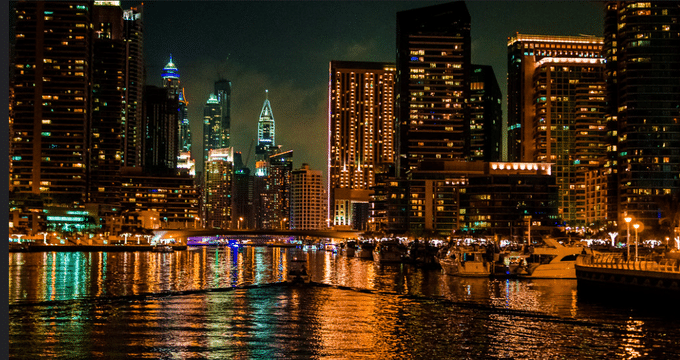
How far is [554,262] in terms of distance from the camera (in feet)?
325

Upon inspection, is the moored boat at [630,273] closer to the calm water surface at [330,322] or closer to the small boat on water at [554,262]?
the calm water surface at [330,322]

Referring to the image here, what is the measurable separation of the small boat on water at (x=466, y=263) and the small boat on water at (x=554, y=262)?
5.26m

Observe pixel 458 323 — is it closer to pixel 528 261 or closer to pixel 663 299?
pixel 663 299

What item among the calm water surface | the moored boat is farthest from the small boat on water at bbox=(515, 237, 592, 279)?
the calm water surface

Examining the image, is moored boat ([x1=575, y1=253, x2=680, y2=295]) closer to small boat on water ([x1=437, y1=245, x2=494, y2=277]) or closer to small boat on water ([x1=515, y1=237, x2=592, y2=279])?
small boat on water ([x1=515, y1=237, x2=592, y2=279])

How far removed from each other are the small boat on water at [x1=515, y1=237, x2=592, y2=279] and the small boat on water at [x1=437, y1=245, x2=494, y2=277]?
207 inches

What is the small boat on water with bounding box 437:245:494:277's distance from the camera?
10350 centimetres

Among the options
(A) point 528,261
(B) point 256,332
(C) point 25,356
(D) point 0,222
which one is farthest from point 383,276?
(D) point 0,222

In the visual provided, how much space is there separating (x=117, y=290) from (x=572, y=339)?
170 feet

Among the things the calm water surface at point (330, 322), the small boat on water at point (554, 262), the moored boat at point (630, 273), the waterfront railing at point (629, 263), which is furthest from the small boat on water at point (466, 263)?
the moored boat at point (630, 273)

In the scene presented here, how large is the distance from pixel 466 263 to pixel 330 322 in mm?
52053

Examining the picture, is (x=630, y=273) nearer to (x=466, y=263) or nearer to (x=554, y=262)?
(x=554, y=262)

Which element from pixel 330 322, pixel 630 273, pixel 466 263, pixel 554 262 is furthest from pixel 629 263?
pixel 330 322

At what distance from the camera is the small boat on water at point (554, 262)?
322ft
